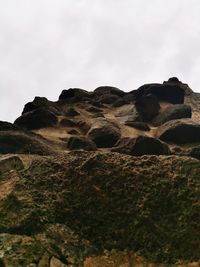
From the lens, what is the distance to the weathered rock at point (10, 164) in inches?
716

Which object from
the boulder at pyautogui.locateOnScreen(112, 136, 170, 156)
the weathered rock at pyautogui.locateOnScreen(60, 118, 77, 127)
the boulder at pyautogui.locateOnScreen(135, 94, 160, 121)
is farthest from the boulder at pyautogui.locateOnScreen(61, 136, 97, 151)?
the boulder at pyautogui.locateOnScreen(135, 94, 160, 121)

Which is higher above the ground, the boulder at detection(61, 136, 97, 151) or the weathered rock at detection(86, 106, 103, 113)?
the weathered rock at detection(86, 106, 103, 113)

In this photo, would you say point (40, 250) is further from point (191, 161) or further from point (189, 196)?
point (191, 161)

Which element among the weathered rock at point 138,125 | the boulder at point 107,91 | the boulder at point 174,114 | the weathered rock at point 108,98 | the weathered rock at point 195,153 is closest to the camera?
the weathered rock at point 195,153

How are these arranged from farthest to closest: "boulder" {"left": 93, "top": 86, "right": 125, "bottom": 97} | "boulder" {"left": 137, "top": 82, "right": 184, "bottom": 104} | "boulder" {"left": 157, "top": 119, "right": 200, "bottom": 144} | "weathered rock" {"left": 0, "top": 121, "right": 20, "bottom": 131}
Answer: "boulder" {"left": 93, "top": 86, "right": 125, "bottom": 97}
"boulder" {"left": 137, "top": 82, "right": 184, "bottom": 104}
"weathered rock" {"left": 0, "top": 121, "right": 20, "bottom": 131}
"boulder" {"left": 157, "top": 119, "right": 200, "bottom": 144}

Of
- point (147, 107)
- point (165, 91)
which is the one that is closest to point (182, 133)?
point (147, 107)

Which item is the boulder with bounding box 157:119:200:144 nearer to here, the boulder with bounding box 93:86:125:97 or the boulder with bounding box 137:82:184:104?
the boulder with bounding box 137:82:184:104

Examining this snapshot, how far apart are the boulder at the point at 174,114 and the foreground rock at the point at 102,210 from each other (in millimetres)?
24405

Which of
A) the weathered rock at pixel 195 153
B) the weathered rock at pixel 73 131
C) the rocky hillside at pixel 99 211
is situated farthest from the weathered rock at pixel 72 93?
the rocky hillside at pixel 99 211

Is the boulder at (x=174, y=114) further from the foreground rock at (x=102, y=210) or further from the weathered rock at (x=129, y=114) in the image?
the foreground rock at (x=102, y=210)

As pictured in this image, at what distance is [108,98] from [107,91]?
4.29 metres

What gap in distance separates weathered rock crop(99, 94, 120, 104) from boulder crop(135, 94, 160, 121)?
186 inches

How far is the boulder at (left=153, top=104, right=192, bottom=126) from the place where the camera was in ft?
136

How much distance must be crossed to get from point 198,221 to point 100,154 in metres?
4.70
